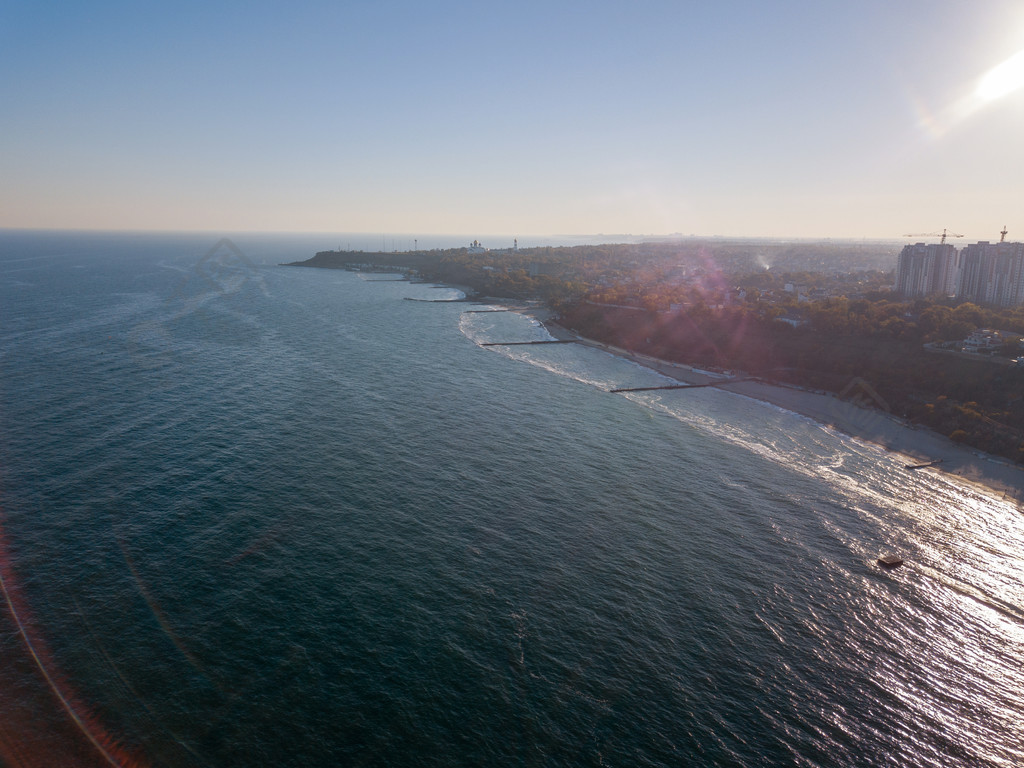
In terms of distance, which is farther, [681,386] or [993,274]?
[993,274]

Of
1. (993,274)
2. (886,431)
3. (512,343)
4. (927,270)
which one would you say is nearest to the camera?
(886,431)

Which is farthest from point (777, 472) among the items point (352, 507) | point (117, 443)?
point (117, 443)

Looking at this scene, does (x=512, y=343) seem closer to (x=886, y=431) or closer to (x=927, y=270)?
(x=886, y=431)

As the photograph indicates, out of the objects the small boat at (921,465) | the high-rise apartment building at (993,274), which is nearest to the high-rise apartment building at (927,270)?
the high-rise apartment building at (993,274)

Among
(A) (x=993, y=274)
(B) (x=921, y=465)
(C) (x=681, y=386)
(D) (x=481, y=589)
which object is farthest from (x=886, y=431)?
(A) (x=993, y=274)

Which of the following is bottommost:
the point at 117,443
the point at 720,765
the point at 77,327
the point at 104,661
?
the point at 720,765

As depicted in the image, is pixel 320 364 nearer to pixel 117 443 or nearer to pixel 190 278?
pixel 117 443
